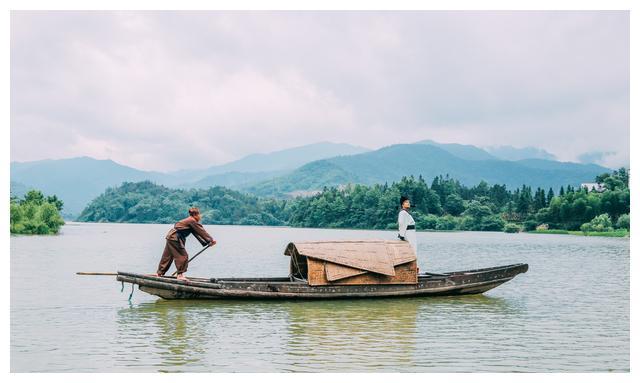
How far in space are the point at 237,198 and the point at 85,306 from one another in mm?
159298

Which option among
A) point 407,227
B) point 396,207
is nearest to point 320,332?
point 407,227

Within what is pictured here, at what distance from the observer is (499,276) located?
1925 cm

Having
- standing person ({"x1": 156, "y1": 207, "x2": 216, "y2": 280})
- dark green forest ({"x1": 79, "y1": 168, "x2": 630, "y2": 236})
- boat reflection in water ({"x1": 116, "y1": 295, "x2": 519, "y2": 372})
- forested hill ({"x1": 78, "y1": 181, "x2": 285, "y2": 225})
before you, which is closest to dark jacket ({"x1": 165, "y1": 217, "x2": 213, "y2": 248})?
standing person ({"x1": 156, "y1": 207, "x2": 216, "y2": 280})

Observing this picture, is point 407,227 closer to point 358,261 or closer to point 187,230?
point 358,261

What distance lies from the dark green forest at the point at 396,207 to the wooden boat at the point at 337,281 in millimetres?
52556

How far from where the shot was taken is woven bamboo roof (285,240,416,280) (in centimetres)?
1756

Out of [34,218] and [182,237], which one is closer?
[182,237]

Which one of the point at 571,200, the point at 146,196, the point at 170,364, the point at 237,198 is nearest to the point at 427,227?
the point at 571,200

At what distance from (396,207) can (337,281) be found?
99150mm

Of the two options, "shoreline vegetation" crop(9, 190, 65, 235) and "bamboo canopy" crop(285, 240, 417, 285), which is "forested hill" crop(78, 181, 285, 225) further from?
"bamboo canopy" crop(285, 240, 417, 285)

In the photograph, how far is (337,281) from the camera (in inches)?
694

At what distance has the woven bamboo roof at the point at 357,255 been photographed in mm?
17562

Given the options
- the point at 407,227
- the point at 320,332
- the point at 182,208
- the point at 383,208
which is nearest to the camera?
the point at 320,332

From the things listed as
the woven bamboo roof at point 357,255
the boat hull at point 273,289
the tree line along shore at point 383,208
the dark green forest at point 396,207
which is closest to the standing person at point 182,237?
the boat hull at point 273,289
